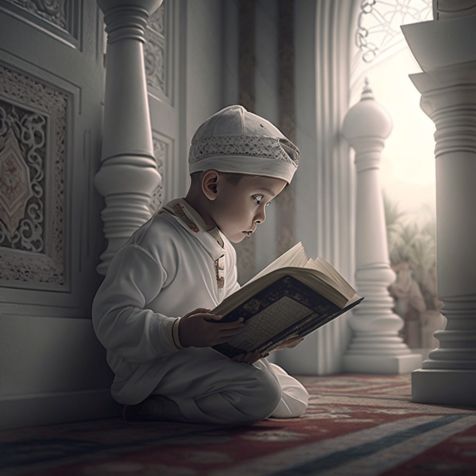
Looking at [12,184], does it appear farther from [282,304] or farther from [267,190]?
[282,304]

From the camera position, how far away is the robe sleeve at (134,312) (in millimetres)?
1893

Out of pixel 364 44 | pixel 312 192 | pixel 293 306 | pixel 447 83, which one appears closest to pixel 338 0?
pixel 364 44

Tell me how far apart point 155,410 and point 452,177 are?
4.42 ft

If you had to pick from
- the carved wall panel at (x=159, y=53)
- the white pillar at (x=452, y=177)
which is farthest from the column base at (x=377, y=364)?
the carved wall panel at (x=159, y=53)

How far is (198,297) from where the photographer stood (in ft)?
6.84

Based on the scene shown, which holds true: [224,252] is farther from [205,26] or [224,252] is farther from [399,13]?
[399,13]

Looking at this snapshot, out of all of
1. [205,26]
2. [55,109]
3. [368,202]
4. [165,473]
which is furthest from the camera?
[368,202]

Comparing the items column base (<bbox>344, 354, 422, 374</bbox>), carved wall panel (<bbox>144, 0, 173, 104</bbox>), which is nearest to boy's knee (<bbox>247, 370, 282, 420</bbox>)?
carved wall panel (<bbox>144, 0, 173, 104</bbox>)

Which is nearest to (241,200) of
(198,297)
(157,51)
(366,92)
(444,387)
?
(198,297)

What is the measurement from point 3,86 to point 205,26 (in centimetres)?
173

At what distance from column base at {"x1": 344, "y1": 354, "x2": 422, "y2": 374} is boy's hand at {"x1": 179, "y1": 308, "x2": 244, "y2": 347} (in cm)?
289

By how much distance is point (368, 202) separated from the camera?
4758 millimetres

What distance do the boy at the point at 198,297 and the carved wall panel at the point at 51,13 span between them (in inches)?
28.2

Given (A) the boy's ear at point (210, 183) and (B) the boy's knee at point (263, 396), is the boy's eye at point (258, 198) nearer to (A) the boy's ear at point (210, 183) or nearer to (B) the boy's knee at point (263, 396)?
(A) the boy's ear at point (210, 183)
